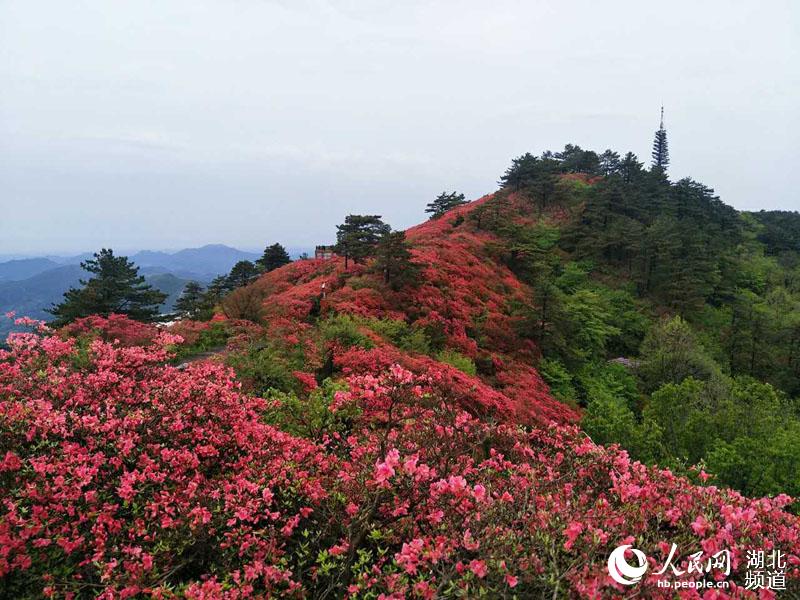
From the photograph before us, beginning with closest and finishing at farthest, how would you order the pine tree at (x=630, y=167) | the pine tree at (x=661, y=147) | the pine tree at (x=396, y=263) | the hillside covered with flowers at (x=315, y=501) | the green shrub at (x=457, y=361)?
the hillside covered with flowers at (x=315, y=501)
the green shrub at (x=457, y=361)
the pine tree at (x=396, y=263)
the pine tree at (x=630, y=167)
the pine tree at (x=661, y=147)

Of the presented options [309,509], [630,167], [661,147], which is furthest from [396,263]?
[661,147]

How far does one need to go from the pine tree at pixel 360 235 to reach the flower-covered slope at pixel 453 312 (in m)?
1.01

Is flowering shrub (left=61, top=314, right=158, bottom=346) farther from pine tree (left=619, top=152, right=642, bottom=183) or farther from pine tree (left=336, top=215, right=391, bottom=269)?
pine tree (left=619, top=152, right=642, bottom=183)

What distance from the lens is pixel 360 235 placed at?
24078 mm

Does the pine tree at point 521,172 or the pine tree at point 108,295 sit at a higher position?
the pine tree at point 521,172

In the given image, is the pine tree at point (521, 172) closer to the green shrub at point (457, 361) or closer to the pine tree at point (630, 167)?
the pine tree at point (630, 167)

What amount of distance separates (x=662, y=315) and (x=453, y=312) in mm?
18229

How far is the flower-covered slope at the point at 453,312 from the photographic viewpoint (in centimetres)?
1242

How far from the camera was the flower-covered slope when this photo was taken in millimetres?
12422

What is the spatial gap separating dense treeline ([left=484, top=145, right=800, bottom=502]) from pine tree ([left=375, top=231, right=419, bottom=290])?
18.9 ft

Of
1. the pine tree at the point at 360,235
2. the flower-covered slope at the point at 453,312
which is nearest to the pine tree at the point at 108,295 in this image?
the flower-covered slope at the point at 453,312

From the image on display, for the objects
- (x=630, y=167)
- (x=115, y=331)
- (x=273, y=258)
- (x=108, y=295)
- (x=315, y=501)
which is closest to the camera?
(x=315, y=501)

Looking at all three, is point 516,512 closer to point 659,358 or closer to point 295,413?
point 295,413

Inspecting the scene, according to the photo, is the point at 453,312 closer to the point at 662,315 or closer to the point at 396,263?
the point at 396,263
